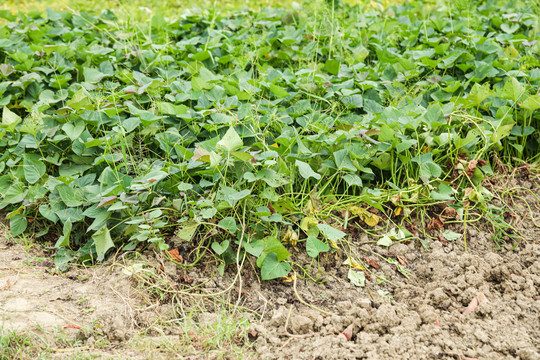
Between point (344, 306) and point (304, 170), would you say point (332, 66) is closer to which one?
point (304, 170)

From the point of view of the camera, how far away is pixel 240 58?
9.34 ft

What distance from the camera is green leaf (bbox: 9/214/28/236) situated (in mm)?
2135

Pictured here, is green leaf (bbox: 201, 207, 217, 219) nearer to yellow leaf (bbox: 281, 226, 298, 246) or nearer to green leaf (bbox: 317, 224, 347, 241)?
yellow leaf (bbox: 281, 226, 298, 246)

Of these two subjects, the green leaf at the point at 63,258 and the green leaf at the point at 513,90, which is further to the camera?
the green leaf at the point at 513,90

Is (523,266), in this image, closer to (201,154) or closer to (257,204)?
(257,204)

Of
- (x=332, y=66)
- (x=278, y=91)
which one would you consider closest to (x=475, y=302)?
(x=278, y=91)

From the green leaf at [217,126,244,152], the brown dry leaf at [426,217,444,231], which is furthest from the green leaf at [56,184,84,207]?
the brown dry leaf at [426,217,444,231]

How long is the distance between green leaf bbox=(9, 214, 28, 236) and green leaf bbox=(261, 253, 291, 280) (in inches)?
43.9

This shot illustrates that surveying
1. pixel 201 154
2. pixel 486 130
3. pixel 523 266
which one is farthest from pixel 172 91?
pixel 523 266

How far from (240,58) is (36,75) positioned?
1159mm

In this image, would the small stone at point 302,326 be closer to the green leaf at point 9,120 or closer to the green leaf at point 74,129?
the green leaf at point 74,129

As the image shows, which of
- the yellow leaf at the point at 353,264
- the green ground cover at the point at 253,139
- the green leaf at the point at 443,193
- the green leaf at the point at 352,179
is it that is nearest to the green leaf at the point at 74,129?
the green ground cover at the point at 253,139

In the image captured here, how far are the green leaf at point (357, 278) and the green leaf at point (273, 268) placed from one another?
10.4 inches

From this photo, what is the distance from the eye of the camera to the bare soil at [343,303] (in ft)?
5.22
